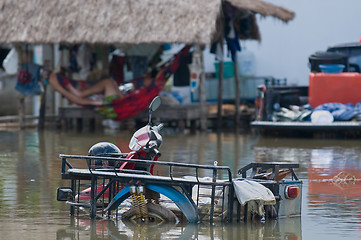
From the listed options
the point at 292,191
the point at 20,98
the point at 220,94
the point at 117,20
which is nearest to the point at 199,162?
the point at 292,191

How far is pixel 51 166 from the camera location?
45.1 ft

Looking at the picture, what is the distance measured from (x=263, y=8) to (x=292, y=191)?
46.2 ft

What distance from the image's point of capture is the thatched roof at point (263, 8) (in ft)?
71.7

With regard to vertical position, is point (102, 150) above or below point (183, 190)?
above

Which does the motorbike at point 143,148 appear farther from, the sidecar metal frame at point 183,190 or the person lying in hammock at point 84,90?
the person lying in hammock at point 84,90

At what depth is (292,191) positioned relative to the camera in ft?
28.2

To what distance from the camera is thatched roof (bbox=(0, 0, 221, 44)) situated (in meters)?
20.9

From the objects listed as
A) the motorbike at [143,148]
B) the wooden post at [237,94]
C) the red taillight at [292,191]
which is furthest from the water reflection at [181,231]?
the wooden post at [237,94]

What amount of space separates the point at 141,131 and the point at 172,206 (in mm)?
866

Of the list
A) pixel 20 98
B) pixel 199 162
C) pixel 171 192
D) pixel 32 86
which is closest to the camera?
pixel 171 192

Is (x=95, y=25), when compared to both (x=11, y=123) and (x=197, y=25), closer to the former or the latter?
(x=197, y=25)

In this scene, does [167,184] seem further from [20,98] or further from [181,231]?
[20,98]

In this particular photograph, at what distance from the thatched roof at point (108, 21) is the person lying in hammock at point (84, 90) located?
1378 millimetres

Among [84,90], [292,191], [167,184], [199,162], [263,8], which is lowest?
[199,162]
